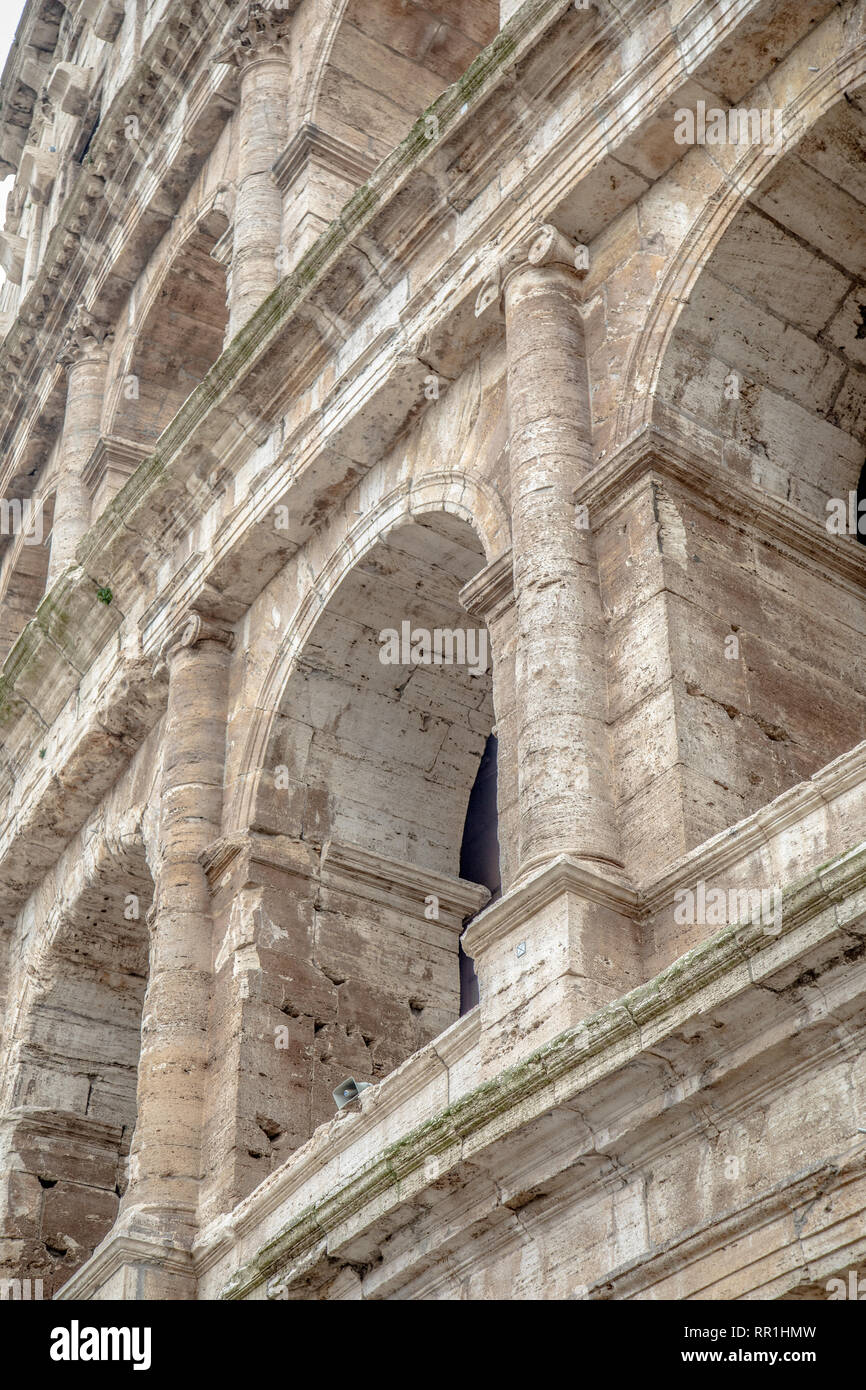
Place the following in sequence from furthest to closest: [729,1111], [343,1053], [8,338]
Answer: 1. [8,338]
2. [343,1053]
3. [729,1111]

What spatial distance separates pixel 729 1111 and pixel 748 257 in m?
4.30

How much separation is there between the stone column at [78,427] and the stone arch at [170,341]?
0.99 ft

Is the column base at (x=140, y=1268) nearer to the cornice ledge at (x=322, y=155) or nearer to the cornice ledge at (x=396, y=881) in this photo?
the cornice ledge at (x=396, y=881)

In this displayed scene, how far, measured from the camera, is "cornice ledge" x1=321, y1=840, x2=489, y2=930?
10336 mm

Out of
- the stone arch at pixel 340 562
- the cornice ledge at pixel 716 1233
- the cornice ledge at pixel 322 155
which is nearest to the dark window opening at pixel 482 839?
the stone arch at pixel 340 562

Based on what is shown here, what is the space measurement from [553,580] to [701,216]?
6.48 ft

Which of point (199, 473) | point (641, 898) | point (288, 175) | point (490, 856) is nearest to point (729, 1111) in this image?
point (641, 898)

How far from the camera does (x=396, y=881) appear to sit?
1046cm

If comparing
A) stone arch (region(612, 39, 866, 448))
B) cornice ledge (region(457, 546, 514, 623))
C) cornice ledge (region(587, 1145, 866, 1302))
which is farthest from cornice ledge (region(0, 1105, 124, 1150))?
cornice ledge (region(587, 1145, 866, 1302))

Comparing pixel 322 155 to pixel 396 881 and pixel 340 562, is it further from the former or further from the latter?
pixel 396 881

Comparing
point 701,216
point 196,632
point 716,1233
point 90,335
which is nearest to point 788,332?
point 701,216

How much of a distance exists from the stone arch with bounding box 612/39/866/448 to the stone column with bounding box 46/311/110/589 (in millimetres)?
8118
